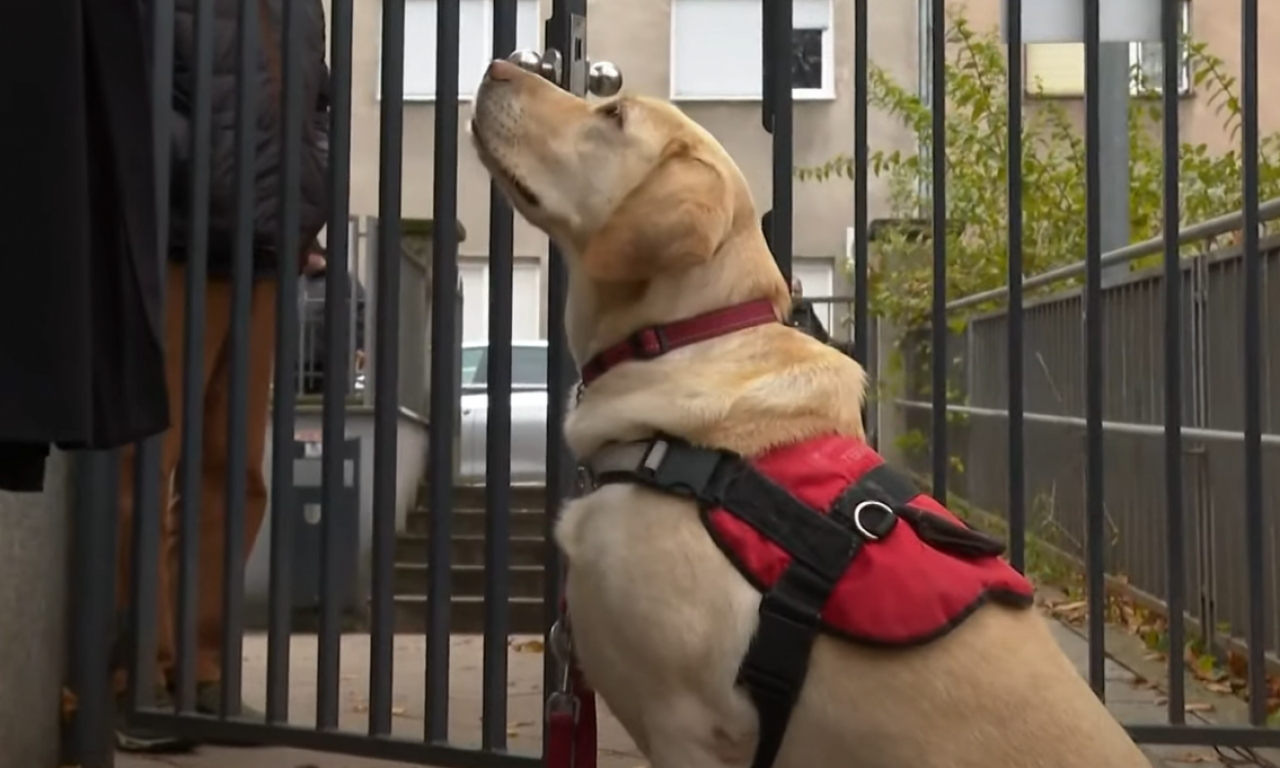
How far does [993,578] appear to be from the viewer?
7.18ft

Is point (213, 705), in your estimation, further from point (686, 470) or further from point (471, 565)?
point (471, 565)

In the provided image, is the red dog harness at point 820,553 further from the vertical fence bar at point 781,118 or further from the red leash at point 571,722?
the vertical fence bar at point 781,118

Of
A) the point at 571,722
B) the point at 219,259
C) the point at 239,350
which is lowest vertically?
the point at 571,722

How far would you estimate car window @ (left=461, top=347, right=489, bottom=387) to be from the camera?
36.9 ft

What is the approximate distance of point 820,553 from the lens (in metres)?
2.13

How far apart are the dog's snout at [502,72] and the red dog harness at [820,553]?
76cm

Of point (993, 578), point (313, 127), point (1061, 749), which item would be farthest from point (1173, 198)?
point (313, 127)

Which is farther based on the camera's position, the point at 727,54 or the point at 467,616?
the point at 727,54

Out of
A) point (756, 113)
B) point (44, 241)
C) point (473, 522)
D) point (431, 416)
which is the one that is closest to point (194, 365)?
point (431, 416)

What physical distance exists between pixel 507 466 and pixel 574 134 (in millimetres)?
1115

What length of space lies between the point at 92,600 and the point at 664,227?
6.60ft

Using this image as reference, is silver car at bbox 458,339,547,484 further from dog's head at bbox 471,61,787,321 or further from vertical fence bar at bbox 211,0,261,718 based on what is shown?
dog's head at bbox 471,61,787,321

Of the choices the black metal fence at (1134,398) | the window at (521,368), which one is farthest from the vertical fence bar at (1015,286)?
the window at (521,368)

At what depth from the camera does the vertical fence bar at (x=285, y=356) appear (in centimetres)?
347
